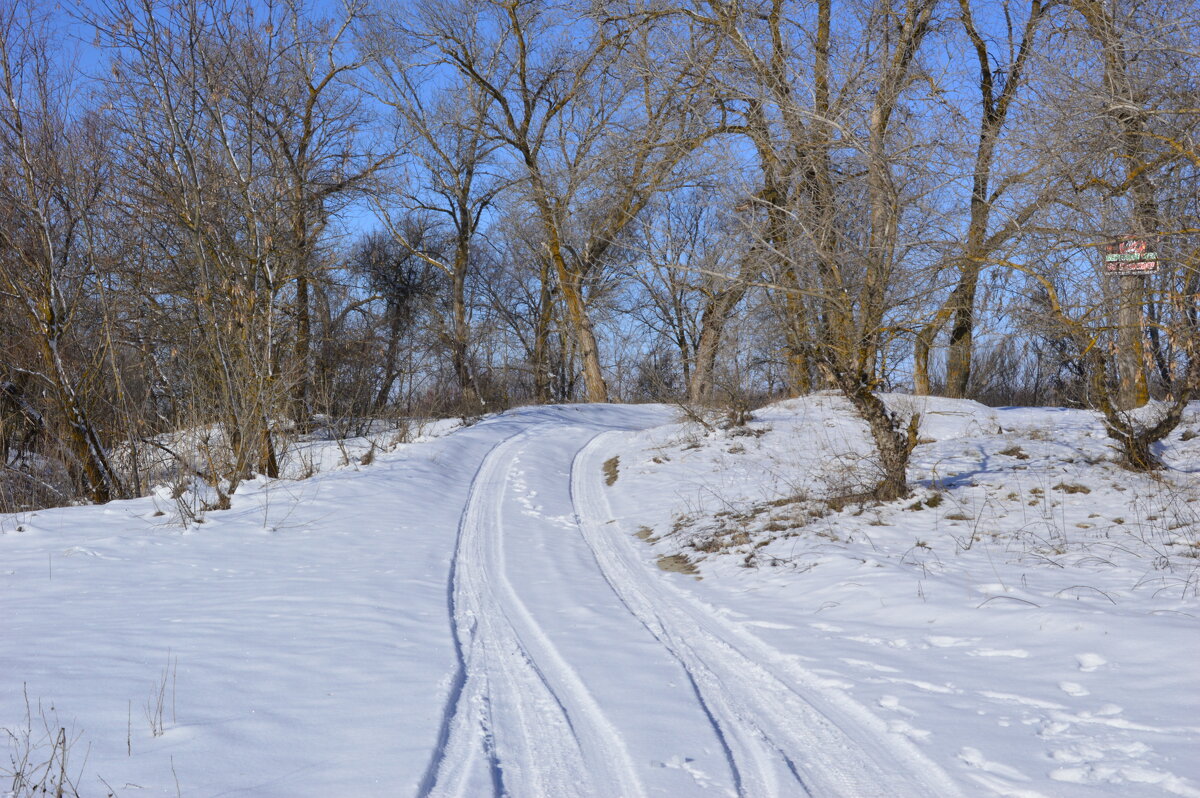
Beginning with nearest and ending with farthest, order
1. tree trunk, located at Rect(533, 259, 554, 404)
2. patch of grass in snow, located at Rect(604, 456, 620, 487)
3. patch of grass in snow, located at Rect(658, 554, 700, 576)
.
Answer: patch of grass in snow, located at Rect(658, 554, 700, 576)
patch of grass in snow, located at Rect(604, 456, 620, 487)
tree trunk, located at Rect(533, 259, 554, 404)

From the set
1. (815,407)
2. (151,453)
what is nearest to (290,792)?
(151,453)

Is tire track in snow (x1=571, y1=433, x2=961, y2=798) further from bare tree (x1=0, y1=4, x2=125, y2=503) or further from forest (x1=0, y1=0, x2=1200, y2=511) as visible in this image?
bare tree (x1=0, y1=4, x2=125, y2=503)

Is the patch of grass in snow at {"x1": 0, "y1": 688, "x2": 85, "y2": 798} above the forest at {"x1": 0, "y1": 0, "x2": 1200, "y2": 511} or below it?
below

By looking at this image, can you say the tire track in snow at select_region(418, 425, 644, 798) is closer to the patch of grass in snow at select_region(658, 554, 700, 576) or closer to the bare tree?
the patch of grass in snow at select_region(658, 554, 700, 576)

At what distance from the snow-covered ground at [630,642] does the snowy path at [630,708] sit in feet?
0.07

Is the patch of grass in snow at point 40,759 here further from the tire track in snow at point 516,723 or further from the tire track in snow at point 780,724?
the tire track in snow at point 780,724

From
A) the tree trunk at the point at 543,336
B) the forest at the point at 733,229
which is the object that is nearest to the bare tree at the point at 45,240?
the forest at the point at 733,229

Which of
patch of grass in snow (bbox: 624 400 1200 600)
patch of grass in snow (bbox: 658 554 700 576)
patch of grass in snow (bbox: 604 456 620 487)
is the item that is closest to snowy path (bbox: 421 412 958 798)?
patch of grass in snow (bbox: 658 554 700 576)

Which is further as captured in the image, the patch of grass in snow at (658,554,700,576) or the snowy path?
the patch of grass in snow at (658,554,700,576)

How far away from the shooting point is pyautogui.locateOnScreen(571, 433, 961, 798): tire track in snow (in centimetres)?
315

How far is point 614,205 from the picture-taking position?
18359 mm

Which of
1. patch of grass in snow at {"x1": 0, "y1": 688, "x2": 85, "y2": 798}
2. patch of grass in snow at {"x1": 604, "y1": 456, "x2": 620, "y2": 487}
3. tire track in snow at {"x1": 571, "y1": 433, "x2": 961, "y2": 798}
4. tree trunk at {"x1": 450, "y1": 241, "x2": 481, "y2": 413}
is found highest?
tree trunk at {"x1": 450, "y1": 241, "x2": 481, "y2": 413}

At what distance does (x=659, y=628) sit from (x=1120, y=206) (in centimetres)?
629

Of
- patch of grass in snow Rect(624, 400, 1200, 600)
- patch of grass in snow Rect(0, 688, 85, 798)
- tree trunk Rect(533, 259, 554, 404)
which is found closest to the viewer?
patch of grass in snow Rect(0, 688, 85, 798)
